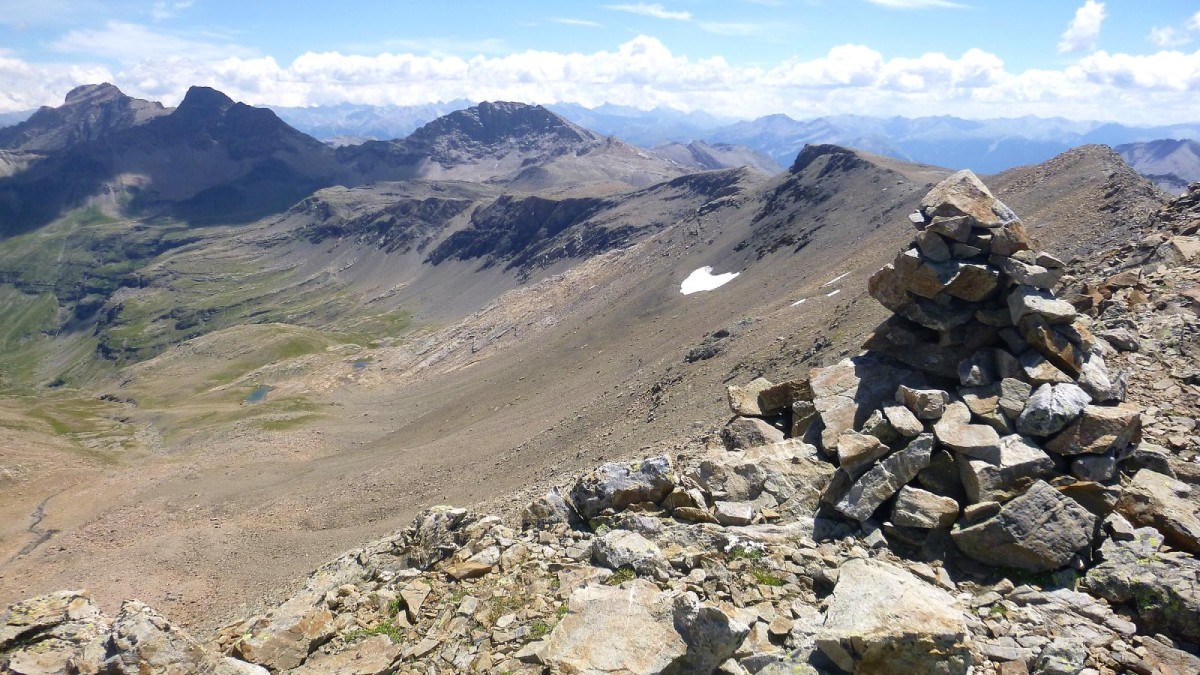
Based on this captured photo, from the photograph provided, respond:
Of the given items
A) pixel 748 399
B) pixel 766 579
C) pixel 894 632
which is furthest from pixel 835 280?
pixel 894 632

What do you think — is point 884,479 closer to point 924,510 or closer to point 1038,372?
point 924,510

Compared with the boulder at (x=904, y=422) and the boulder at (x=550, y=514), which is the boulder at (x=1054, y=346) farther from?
the boulder at (x=550, y=514)

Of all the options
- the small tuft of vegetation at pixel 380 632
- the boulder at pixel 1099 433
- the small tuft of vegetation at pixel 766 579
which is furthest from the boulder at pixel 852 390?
the small tuft of vegetation at pixel 380 632

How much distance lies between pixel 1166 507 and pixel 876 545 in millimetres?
6704

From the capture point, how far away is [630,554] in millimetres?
16375

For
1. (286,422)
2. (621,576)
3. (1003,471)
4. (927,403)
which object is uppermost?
(927,403)

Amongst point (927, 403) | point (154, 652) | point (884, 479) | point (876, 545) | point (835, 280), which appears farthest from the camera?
point (835, 280)

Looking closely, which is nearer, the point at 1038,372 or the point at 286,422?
the point at 1038,372

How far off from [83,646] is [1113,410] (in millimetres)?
27758

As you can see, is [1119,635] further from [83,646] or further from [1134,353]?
[83,646]

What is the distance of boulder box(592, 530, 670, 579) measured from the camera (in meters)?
15.7

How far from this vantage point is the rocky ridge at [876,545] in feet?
41.1

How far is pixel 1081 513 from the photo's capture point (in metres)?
14.6

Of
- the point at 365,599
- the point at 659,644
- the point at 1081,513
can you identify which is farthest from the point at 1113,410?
the point at 365,599
